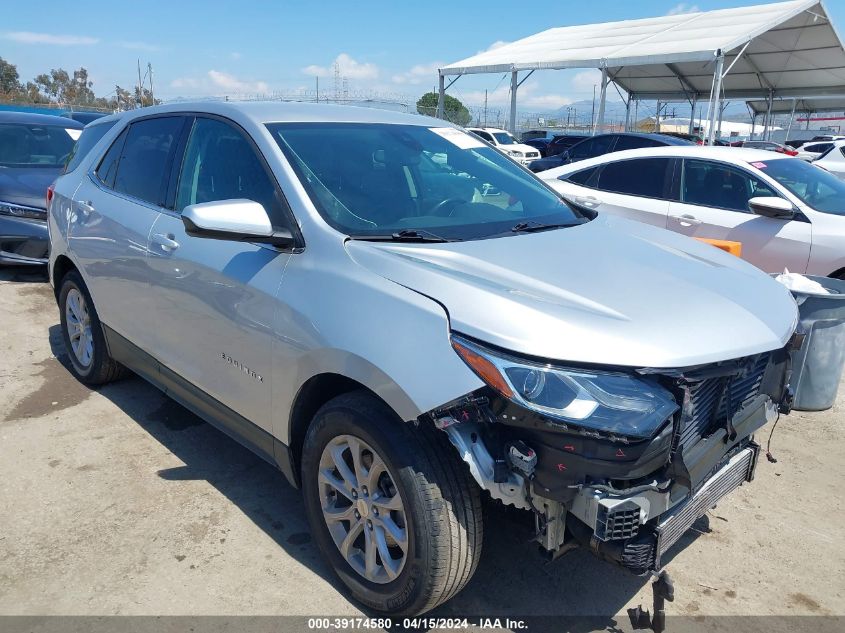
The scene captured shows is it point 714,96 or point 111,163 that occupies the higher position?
point 714,96

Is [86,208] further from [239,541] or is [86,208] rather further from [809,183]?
[809,183]

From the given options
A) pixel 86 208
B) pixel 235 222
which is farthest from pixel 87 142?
pixel 235 222

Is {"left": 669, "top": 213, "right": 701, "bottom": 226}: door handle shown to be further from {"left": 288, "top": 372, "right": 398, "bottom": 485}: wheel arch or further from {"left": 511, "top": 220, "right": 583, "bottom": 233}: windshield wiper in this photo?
{"left": 288, "top": 372, "right": 398, "bottom": 485}: wheel arch

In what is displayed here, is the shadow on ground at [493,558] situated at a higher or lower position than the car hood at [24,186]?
lower

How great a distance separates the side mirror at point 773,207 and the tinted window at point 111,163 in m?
5.01

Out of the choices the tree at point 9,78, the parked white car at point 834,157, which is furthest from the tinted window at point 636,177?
the tree at point 9,78

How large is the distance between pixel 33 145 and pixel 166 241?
6580mm

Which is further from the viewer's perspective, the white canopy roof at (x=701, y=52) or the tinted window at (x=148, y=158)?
the white canopy roof at (x=701, y=52)

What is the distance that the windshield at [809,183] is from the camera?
6.03m

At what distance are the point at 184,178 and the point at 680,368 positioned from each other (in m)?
2.60

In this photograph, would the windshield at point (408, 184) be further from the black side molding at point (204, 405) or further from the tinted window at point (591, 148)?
the tinted window at point (591, 148)

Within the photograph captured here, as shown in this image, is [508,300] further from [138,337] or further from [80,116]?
[80,116]

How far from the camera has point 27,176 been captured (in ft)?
25.4

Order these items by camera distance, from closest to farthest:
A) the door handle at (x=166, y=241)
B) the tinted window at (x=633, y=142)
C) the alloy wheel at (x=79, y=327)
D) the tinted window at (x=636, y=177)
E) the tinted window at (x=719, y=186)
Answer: the door handle at (x=166, y=241) < the alloy wheel at (x=79, y=327) < the tinted window at (x=719, y=186) < the tinted window at (x=636, y=177) < the tinted window at (x=633, y=142)
